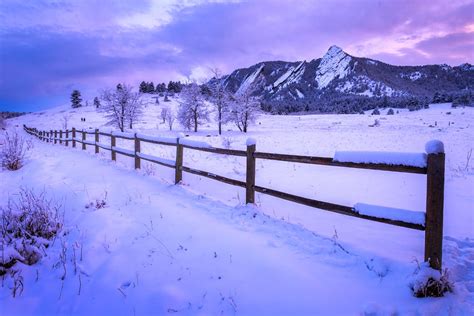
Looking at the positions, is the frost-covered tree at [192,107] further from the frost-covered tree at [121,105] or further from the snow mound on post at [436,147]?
the snow mound on post at [436,147]

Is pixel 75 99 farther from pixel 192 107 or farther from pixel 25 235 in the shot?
pixel 25 235

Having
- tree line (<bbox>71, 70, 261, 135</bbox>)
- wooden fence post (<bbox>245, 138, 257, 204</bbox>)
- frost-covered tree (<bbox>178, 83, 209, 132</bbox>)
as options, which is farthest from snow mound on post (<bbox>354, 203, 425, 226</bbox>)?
frost-covered tree (<bbox>178, 83, 209, 132</bbox>)

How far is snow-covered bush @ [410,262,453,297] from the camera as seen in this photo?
2.93 metres

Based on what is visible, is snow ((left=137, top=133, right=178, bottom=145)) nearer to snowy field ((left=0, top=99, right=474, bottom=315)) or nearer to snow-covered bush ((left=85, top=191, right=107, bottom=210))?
snowy field ((left=0, top=99, right=474, bottom=315))

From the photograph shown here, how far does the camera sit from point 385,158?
140 inches

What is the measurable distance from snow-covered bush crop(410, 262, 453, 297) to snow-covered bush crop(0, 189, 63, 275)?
Answer: 4.63 metres

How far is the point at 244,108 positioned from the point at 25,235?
40573 mm

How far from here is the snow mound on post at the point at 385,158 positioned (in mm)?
3270

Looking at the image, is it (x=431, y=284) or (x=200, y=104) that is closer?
(x=431, y=284)

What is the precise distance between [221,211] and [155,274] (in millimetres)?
2347

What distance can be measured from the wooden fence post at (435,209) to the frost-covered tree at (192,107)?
142ft

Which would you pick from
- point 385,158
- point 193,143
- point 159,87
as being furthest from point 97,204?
point 159,87

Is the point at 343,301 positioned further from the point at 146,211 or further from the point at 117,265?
the point at 146,211

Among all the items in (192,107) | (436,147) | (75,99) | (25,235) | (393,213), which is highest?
(75,99)
